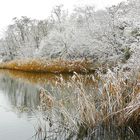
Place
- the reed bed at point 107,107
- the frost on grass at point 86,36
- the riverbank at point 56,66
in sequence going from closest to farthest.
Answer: the reed bed at point 107,107
the frost on grass at point 86,36
the riverbank at point 56,66

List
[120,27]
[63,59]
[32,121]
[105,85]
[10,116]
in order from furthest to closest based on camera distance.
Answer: [63,59]
[120,27]
[10,116]
[32,121]
[105,85]

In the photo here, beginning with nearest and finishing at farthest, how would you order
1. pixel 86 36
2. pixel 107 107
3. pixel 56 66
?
pixel 107 107 → pixel 86 36 → pixel 56 66

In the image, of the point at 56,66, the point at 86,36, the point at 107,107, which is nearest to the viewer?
the point at 107,107

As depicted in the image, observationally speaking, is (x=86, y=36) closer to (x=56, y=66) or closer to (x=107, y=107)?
(x=56, y=66)

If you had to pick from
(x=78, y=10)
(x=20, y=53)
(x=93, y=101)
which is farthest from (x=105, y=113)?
(x=20, y=53)

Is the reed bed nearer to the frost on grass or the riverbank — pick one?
the frost on grass

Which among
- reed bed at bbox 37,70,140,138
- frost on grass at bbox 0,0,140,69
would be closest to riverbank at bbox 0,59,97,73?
frost on grass at bbox 0,0,140,69

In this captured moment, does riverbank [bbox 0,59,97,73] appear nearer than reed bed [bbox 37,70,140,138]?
No

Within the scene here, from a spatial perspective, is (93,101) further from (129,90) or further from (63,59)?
(63,59)

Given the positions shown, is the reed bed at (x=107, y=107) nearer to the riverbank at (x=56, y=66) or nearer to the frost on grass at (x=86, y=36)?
the frost on grass at (x=86, y=36)

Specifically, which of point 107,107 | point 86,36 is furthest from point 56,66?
point 107,107

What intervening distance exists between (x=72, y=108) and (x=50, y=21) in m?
47.0

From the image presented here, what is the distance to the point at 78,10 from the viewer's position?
129 ft

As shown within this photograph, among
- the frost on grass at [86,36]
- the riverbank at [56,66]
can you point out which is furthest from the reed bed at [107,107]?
the riverbank at [56,66]
